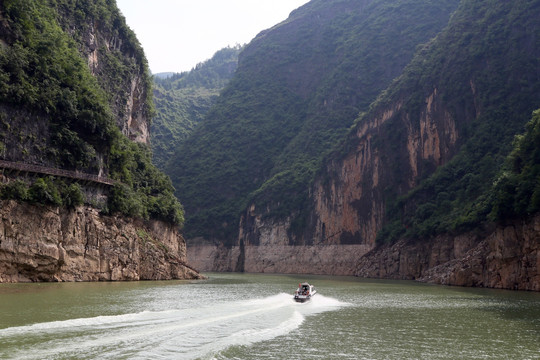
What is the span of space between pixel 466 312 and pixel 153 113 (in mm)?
87658

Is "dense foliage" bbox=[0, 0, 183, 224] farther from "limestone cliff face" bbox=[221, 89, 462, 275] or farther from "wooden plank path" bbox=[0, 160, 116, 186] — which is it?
"limestone cliff face" bbox=[221, 89, 462, 275]

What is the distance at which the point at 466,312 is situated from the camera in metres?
37.1

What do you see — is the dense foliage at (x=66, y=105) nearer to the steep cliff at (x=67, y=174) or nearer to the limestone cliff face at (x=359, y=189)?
the steep cliff at (x=67, y=174)

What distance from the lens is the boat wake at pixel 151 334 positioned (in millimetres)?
20875

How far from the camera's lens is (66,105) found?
206 feet

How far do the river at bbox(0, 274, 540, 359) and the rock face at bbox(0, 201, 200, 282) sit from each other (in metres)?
10.7

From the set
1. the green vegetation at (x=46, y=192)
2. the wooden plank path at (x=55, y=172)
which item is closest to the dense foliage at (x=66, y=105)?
the green vegetation at (x=46, y=192)

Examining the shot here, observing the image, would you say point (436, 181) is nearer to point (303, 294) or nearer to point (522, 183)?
point (522, 183)

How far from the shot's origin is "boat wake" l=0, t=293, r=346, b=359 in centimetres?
2088

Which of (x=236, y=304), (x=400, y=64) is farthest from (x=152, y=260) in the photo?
(x=400, y=64)

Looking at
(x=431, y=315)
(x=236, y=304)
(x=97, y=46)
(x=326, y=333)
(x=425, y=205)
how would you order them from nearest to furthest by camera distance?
1. (x=326, y=333)
2. (x=431, y=315)
3. (x=236, y=304)
4. (x=97, y=46)
5. (x=425, y=205)

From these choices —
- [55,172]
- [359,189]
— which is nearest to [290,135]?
[359,189]

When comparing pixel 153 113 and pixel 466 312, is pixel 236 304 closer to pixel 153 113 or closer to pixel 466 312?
Result: pixel 466 312

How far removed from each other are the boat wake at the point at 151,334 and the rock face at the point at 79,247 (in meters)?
25.8
